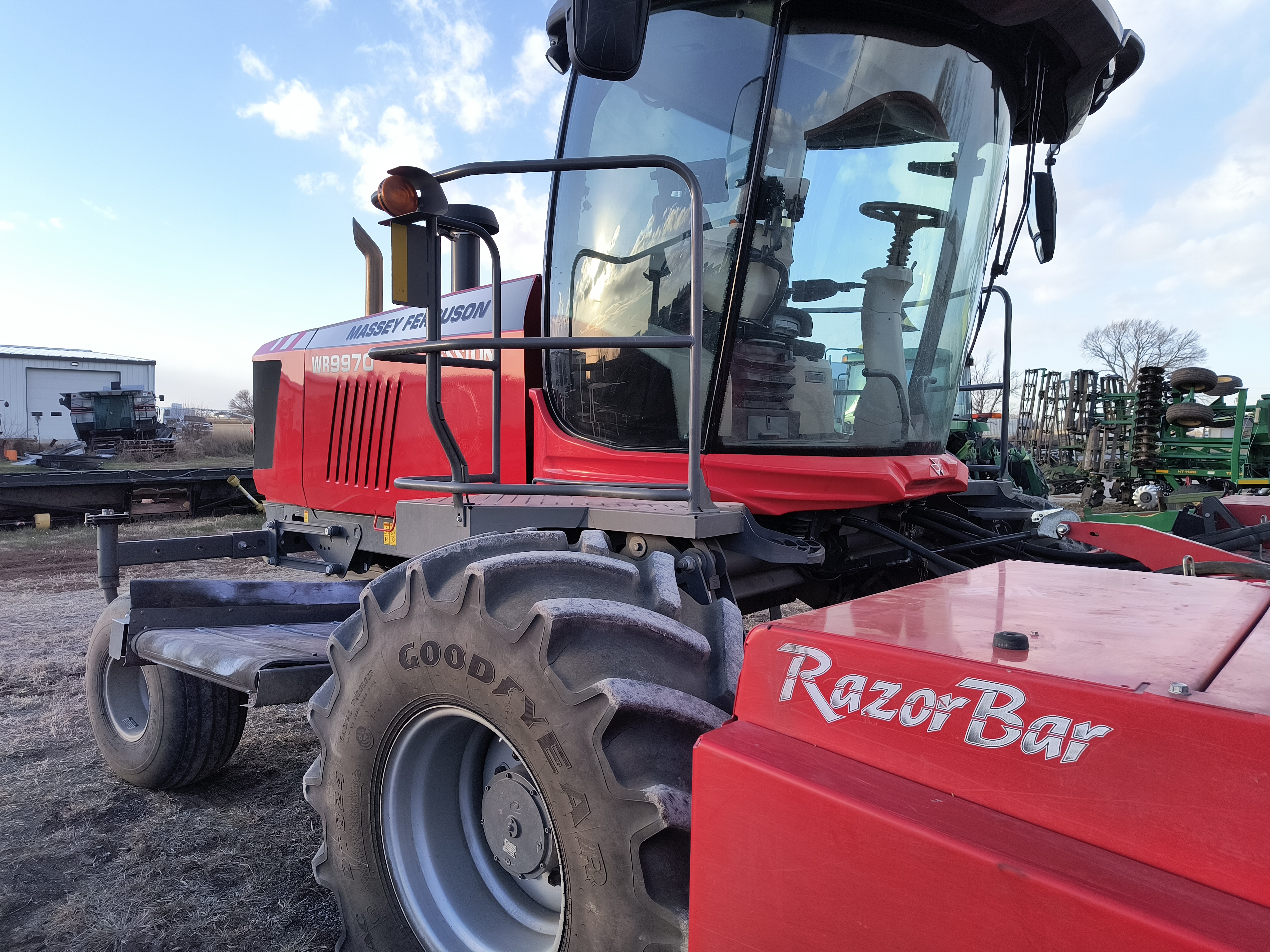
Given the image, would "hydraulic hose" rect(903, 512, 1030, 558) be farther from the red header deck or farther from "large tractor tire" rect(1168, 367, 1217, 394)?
"large tractor tire" rect(1168, 367, 1217, 394)

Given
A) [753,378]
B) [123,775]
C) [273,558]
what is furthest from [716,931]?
[273,558]

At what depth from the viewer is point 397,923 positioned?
1.90 metres

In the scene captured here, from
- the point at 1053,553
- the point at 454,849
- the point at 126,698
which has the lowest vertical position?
the point at 126,698

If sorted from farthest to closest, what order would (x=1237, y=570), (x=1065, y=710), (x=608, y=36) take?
(x=1237, y=570) → (x=608, y=36) → (x=1065, y=710)

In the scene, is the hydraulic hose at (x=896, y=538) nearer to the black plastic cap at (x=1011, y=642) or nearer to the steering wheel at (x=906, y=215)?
the steering wheel at (x=906, y=215)

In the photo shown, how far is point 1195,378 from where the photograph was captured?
45.9 ft

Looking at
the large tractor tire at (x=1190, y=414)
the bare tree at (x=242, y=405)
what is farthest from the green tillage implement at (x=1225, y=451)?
the bare tree at (x=242, y=405)

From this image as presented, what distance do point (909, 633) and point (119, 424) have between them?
1307 inches

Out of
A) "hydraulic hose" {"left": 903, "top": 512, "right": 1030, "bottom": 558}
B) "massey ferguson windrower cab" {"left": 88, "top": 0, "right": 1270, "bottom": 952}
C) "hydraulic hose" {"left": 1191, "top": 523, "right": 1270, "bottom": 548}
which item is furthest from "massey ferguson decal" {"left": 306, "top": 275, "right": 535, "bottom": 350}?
"hydraulic hose" {"left": 1191, "top": 523, "right": 1270, "bottom": 548}

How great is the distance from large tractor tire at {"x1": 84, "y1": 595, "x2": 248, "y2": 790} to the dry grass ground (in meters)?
0.13

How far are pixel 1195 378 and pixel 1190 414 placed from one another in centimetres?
88

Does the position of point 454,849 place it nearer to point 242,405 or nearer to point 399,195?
point 399,195

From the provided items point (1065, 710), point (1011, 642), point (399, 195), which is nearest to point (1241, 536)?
point (1011, 642)

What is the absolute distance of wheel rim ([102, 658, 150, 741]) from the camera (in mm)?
3268
